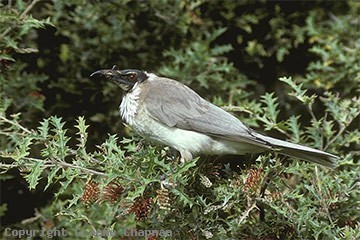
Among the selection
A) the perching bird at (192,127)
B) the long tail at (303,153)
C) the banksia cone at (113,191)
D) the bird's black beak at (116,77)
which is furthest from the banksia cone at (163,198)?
the bird's black beak at (116,77)

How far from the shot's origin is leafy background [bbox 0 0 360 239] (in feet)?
8.98

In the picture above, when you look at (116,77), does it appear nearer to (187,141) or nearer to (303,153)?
(187,141)

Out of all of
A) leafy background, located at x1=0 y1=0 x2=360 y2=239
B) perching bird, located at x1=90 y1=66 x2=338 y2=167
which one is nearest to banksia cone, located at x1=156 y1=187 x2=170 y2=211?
leafy background, located at x1=0 y1=0 x2=360 y2=239

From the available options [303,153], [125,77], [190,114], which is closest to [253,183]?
[303,153]

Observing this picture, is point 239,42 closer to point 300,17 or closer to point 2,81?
point 300,17

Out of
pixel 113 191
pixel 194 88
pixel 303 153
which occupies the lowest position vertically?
pixel 194 88

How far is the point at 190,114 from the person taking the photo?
3.22 m

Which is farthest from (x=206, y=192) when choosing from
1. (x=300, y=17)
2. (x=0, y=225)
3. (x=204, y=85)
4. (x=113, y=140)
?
(x=300, y=17)

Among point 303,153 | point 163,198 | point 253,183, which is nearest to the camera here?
point 163,198

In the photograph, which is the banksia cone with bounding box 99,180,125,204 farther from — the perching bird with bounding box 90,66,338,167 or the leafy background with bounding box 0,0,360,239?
the perching bird with bounding box 90,66,338,167

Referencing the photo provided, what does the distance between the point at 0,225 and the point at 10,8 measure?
1.33m

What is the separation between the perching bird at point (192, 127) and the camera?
10.2 feet

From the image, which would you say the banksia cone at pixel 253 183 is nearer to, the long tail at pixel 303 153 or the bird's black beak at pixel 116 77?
the long tail at pixel 303 153

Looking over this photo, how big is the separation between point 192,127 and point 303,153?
0.55 m
